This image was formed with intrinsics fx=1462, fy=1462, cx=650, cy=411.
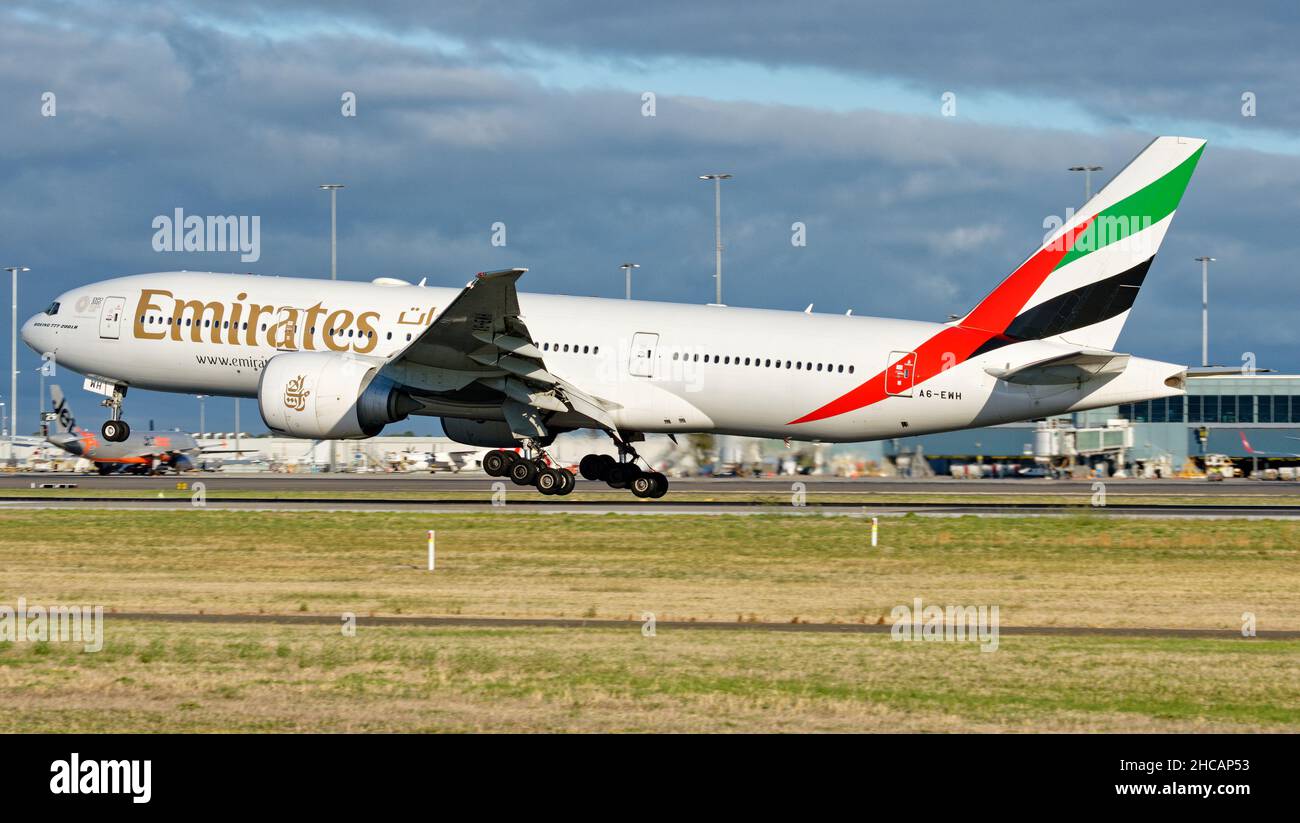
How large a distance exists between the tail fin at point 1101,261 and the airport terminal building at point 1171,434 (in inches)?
2672

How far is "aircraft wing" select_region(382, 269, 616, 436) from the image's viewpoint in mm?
39031

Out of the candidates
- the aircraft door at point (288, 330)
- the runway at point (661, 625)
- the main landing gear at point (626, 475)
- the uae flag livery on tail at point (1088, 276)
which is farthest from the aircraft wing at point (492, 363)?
the runway at point (661, 625)

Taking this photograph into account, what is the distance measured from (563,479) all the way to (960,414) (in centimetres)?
1201

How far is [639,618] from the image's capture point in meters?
23.1

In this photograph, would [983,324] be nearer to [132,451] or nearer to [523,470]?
[523,470]

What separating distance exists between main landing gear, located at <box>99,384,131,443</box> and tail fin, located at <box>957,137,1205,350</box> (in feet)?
86.1

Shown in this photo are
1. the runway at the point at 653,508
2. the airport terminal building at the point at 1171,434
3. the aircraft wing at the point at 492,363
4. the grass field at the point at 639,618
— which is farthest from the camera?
the airport terminal building at the point at 1171,434

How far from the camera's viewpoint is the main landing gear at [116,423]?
147ft

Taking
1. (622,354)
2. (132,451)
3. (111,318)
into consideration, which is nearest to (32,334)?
(111,318)

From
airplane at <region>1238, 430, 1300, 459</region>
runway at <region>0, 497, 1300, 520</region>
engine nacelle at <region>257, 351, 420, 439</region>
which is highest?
engine nacelle at <region>257, 351, 420, 439</region>

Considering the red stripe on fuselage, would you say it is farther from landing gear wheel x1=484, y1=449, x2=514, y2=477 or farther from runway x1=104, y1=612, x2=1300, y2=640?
runway x1=104, y1=612, x2=1300, y2=640

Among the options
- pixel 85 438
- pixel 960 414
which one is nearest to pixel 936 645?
pixel 960 414

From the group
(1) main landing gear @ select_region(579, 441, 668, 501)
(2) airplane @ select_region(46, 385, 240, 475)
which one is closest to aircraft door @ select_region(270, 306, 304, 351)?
(1) main landing gear @ select_region(579, 441, 668, 501)

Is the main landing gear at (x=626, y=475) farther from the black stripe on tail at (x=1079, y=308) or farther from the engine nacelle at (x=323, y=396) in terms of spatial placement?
the black stripe on tail at (x=1079, y=308)
